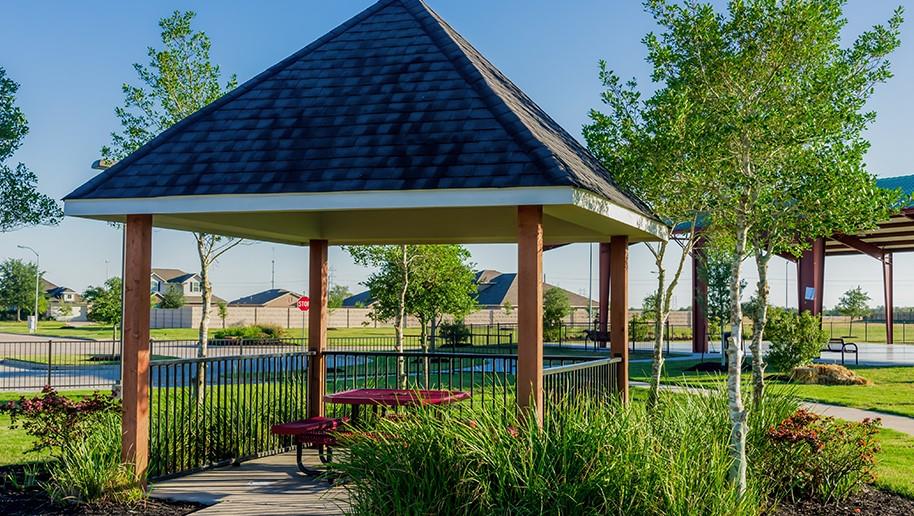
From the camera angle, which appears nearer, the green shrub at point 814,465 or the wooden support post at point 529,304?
the wooden support post at point 529,304

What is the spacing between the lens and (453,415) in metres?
6.69

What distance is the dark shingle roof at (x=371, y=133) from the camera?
7344 millimetres

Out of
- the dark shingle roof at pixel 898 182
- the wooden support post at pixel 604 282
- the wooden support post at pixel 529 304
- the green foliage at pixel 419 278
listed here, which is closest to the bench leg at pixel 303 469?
the wooden support post at pixel 529 304

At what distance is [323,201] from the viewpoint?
24.2 ft

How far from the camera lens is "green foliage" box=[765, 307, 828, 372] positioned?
21375 millimetres

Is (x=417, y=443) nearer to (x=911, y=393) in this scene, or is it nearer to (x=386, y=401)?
(x=386, y=401)

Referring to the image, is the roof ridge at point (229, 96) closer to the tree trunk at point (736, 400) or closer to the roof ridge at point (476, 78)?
the roof ridge at point (476, 78)

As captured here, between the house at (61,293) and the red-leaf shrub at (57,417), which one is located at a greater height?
the house at (61,293)

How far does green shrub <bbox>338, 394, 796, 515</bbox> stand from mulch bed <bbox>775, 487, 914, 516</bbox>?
1.31 m

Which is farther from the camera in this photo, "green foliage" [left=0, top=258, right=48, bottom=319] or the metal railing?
"green foliage" [left=0, top=258, right=48, bottom=319]

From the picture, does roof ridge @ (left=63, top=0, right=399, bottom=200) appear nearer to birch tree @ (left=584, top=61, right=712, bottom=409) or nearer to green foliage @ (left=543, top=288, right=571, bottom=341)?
birch tree @ (left=584, top=61, right=712, bottom=409)

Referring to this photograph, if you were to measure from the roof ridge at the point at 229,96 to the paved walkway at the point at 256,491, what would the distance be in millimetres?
2907

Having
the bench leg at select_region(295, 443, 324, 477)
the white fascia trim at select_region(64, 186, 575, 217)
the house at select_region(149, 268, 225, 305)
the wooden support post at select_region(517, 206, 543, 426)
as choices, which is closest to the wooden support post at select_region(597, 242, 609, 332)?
the bench leg at select_region(295, 443, 324, 477)

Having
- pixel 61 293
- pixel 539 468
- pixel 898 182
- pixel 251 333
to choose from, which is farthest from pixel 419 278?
pixel 61 293
